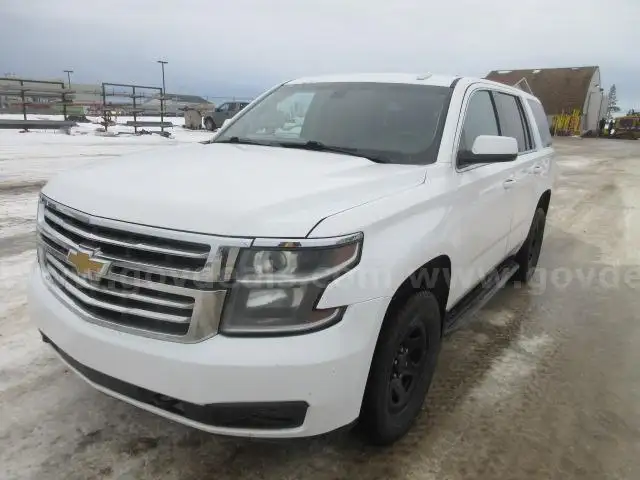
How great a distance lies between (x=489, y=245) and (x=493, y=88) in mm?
1323

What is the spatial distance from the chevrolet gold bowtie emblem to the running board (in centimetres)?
190

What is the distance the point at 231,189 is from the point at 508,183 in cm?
243

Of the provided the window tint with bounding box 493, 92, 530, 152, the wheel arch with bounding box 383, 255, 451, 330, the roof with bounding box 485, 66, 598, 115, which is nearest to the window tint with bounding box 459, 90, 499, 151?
the window tint with bounding box 493, 92, 530, 152

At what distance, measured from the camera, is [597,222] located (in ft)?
26.6

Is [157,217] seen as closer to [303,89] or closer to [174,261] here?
[174,261]

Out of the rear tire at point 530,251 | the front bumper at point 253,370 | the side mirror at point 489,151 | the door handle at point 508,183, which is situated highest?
the side mirror at point 489,151

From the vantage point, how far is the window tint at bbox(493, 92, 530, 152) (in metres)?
4.14

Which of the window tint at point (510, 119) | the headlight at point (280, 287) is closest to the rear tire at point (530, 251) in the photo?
the window tint at point (510, 119)

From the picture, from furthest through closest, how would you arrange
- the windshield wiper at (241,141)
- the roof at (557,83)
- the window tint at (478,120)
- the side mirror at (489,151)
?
the roof at (557,83), the windshield wiper at (241,141), the window tint at (478,120), the side mirror at (489,151)

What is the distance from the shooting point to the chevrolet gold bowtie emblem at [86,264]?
206cm

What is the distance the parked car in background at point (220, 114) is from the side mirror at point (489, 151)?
2425cm

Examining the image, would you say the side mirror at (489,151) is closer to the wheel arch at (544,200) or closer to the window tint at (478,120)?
the window tint at (478,120)

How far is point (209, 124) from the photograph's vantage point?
1071 inches

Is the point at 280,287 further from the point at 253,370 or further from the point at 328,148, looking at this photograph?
the point at 328,148
